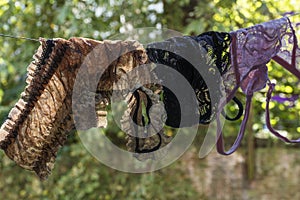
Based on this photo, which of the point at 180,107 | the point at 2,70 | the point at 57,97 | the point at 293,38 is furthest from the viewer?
the point at 2,70

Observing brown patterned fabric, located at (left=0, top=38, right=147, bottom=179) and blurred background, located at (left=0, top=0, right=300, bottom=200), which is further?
blurred background, located at (left=0, top=0, right=300, bottom=200)

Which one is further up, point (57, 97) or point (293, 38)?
point (293, 38)

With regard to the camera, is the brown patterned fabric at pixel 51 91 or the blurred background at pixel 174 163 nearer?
the brown patterned fabric at pixel 51 91

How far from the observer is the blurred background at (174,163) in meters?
2.48

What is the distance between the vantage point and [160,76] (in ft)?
3.90

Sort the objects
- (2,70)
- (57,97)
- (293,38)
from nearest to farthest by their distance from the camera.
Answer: (57,97) → (293,38) → (2,70)

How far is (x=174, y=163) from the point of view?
113 inches

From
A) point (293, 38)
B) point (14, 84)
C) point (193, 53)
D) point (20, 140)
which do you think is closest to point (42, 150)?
point (20, 140)

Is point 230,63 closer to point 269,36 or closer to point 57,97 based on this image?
point 269,36

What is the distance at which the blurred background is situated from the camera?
248cm

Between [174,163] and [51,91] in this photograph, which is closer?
[51,91]

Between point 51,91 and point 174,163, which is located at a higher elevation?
point 51,91

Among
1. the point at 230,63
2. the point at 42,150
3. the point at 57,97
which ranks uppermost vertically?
the point at 230,63

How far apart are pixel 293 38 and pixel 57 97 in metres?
0.68
